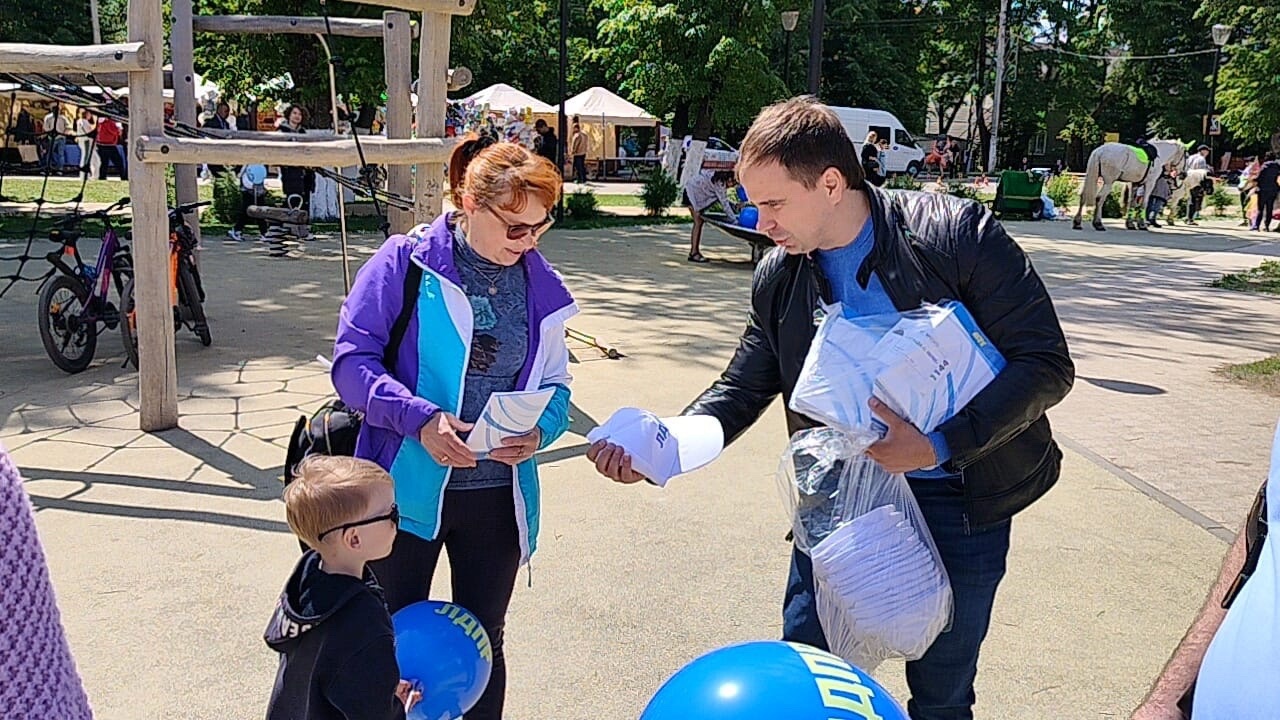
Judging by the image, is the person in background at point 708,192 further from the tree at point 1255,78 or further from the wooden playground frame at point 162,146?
the tree at point 1255,78

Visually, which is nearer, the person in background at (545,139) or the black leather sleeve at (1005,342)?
the black leather sleeve at (1005,342)

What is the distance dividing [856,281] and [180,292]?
6.73 meters

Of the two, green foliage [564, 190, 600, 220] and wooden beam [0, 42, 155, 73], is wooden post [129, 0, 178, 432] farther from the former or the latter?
green foliage [564, 190, 600, 220]

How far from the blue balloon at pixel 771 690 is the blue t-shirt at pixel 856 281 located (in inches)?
24.6

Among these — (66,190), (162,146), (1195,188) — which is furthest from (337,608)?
(1195,188)

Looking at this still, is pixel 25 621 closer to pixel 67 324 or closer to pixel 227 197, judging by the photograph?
pixel 67 324

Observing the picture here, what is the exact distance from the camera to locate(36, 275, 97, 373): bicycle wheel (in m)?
7.16

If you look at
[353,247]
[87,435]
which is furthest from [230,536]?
[353,247]

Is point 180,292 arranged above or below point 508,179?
below

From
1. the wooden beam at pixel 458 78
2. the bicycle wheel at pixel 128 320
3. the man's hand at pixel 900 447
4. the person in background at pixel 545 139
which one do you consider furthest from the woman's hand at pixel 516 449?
the person in background at pixel 545 139

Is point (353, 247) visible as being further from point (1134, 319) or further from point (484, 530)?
point (484, 530)

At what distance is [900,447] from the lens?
7.25 feet

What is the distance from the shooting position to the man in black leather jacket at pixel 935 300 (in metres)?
2.25

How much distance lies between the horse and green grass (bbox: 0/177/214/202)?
16.9 metres
